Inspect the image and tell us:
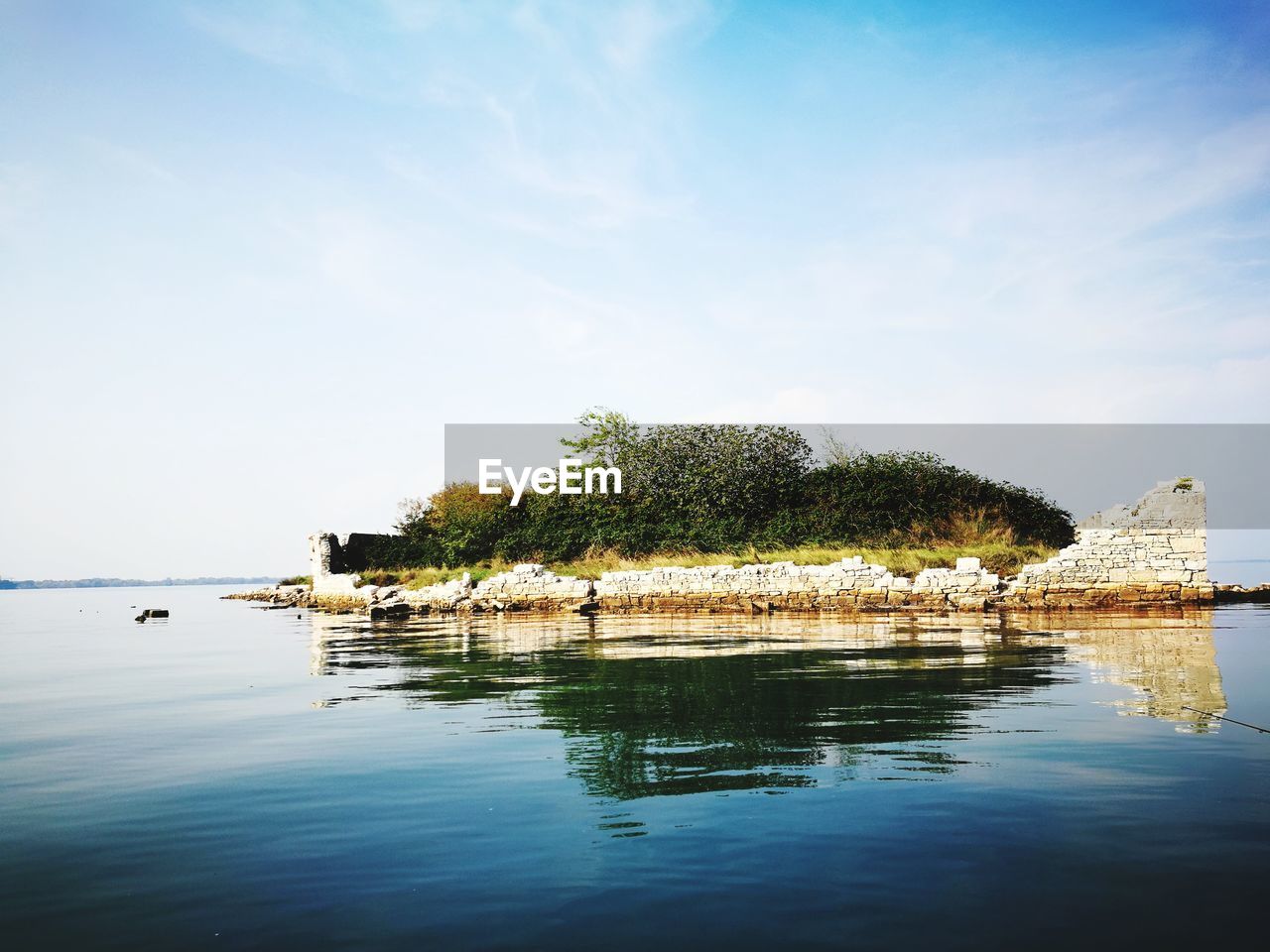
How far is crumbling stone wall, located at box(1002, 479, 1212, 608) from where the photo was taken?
19.2 m

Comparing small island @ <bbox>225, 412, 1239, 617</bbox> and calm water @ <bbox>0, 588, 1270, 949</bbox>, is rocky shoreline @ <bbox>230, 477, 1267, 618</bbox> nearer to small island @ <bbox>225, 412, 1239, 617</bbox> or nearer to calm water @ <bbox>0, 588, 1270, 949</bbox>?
small island @ <bbox>225, 412, 1239, 617</bbox>

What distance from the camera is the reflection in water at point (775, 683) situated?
5.68 m

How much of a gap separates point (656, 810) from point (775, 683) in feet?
15.8

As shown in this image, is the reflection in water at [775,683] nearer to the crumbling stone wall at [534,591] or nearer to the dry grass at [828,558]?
the dry grass at [828,558]

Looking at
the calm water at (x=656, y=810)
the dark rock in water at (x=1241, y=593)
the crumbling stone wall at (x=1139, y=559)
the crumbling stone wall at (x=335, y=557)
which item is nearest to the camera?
the calm water at (x=656, y=810)

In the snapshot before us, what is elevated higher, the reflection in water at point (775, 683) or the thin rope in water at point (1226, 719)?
the thin rope in water at point (1226, 719)

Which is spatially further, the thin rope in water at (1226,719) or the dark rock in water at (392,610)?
the dark rock in water at (392,610)

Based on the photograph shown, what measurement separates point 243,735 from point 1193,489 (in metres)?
20.2

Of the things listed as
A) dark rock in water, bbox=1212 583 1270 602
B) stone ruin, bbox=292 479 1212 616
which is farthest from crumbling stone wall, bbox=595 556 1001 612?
dark rock in water, bbox=1212 583 1270 602

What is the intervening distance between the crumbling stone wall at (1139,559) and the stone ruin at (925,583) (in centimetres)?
2

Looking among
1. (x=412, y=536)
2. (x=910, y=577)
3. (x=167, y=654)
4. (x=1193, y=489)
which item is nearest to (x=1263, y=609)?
(x=1193, y=489)

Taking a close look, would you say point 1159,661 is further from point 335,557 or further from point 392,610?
point 335,557

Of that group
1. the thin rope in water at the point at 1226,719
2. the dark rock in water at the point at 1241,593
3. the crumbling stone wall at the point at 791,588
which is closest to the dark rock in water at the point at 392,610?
the crumbling stone wall at the point at 791,588

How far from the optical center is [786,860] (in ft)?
12.2
